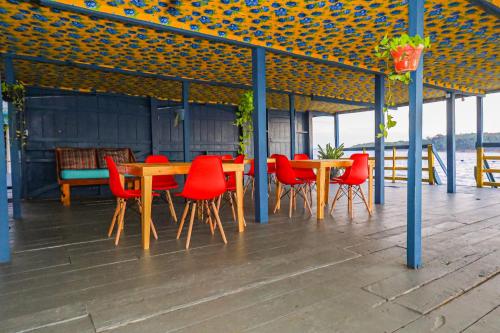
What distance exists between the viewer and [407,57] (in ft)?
7.31

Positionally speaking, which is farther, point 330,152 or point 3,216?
point 330,152

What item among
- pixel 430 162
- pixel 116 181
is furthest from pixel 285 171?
pixel 430 162

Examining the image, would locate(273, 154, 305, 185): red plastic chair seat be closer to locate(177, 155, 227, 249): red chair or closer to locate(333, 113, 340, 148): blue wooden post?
locate(177, 155, 227, 249): red chair

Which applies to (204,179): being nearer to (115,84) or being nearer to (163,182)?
(163,182)

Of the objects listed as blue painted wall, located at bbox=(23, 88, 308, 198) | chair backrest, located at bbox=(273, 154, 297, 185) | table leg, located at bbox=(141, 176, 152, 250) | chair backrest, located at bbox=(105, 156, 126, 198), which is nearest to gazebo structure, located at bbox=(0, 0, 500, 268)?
blue painted wall, located at bbox=(23, 88, 308, 198)

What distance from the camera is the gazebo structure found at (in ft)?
10.4

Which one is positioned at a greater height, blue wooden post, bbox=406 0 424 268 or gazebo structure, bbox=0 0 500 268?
gazebo structure, bbox=0 0 500 268

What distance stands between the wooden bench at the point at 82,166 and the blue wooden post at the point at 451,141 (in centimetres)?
751

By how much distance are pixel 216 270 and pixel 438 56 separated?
4820mm

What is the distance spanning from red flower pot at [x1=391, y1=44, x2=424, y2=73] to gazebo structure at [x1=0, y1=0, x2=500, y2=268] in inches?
4.6

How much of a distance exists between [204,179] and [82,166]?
526 cm

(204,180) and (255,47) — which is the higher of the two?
(255,47)

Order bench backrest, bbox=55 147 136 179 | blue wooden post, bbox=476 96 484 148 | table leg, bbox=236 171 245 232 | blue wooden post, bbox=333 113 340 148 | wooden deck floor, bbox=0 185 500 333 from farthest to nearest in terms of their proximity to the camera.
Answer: blue wooden post, bbox=333 113 340 148
blue wooden post, bbox=476 96 484 148
bench backrest, bbox=55 147 136 179
table leg, bbox=236 171 245 232
wooden deck floor, bbox=0 185 500 333

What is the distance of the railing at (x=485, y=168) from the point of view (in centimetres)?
786
